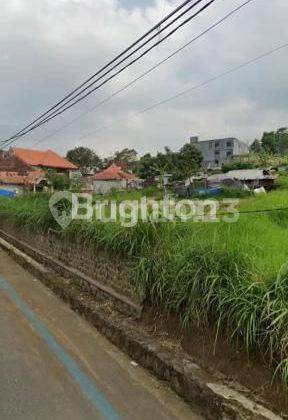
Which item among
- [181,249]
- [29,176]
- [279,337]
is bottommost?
[279,337]

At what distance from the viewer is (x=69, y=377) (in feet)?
17.4

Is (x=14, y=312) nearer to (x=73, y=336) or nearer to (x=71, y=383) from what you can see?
(x=73, y=336)

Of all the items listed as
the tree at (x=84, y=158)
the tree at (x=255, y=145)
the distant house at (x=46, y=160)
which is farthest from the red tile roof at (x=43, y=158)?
the tree at (x=255, y=145)

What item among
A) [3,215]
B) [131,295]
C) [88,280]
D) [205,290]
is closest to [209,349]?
[205,290]

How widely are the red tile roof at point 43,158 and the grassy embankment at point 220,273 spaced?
2829 inches

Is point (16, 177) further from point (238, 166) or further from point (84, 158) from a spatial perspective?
point (84, 158)

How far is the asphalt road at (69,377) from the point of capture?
4.46 metres

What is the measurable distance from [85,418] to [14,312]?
13.5ft

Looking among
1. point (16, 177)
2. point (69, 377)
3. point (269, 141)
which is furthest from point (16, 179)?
point (269, 141)

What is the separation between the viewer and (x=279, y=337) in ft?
13.3

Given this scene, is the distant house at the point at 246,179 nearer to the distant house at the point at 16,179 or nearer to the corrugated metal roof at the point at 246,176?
the corrugated metal roof at the point at 246,176

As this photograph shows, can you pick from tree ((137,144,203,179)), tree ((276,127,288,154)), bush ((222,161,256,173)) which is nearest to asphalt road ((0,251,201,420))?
tree ((137,144,203,179))

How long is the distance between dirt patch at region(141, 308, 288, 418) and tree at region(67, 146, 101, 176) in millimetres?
96156

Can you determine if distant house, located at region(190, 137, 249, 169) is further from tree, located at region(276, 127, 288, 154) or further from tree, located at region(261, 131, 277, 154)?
tree, located at region(276, 127, 288, 154)
